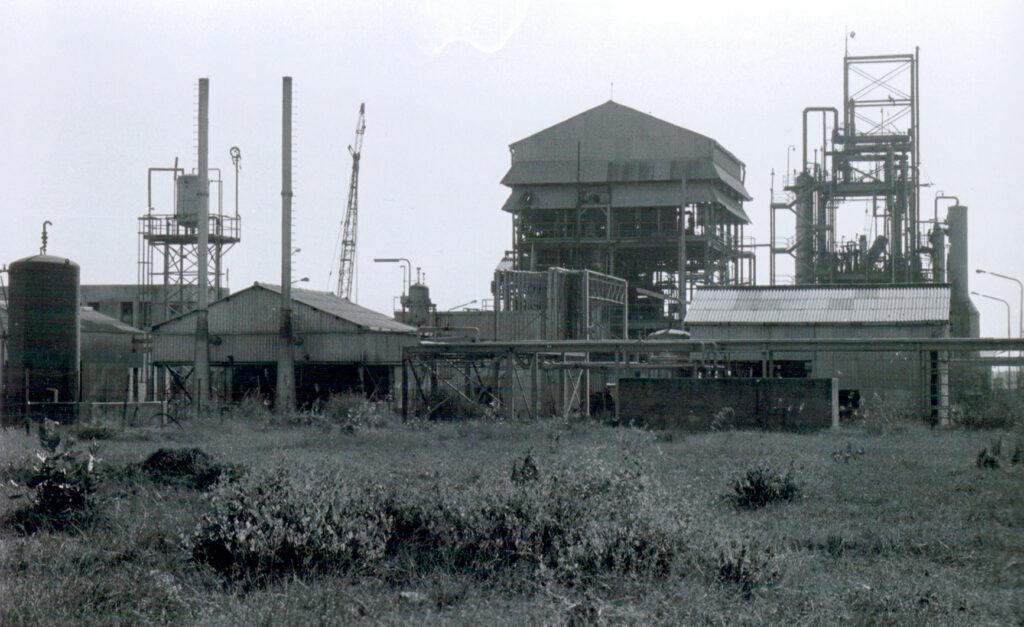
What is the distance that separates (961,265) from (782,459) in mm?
43368

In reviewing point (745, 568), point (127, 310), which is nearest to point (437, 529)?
point (745, 568)

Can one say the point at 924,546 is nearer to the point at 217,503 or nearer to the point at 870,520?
the point at 870,520

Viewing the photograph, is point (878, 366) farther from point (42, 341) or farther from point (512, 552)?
point (512, 552)

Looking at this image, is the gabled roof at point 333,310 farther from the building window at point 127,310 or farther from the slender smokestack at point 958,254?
the building window at point 127,310

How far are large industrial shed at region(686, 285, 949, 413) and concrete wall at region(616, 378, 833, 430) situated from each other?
24.5 feet

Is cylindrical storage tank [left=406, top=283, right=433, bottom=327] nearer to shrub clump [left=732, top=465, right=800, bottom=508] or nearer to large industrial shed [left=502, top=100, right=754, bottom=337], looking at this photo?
large industrial shed [left=502, top=100, right=754, bottom=337]

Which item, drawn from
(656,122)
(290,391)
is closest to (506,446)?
(290,391)

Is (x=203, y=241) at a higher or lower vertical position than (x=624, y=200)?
lower

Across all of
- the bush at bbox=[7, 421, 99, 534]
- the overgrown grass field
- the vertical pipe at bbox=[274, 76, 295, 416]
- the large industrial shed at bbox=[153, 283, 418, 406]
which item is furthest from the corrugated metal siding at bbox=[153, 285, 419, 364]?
the bush at bbox=[7, 421, 99, 534]

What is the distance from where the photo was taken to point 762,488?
14891 millimetres

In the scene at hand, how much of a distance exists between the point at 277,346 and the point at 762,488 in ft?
121

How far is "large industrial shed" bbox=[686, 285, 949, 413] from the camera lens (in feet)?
131

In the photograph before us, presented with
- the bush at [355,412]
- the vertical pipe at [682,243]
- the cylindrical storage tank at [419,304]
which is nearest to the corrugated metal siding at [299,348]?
the bush at [355,412]

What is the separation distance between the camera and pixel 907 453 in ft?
72.4
